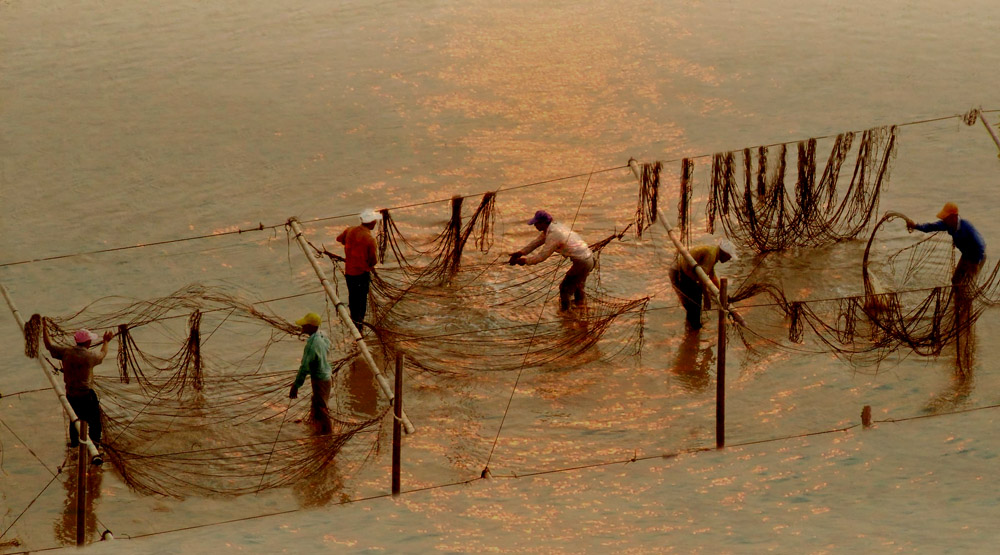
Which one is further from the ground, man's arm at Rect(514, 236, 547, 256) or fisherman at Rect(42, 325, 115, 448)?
man's arm at Rect(514, 236, 547, 256)

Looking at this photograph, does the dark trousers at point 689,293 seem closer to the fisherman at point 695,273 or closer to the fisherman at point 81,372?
the fisherman at point 695,273

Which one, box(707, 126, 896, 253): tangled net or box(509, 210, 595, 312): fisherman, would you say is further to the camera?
box(707, 126, 896, 253): tangled net

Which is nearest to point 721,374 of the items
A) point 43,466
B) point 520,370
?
point 520,370

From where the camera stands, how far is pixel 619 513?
9211 mm

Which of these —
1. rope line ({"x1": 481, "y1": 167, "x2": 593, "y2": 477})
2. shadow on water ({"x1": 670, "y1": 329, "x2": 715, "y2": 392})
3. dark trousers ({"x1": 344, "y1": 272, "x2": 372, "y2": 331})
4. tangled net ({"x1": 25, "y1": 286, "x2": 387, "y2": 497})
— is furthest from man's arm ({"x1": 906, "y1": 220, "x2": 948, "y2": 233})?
tangled net ({"x1": 25, "y1": 286, "x2": 387, "y2": 497})

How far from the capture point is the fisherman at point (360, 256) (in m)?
11.6

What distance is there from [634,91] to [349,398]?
23.6ft

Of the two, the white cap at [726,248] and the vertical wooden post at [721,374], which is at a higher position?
the white cap at [726,248]

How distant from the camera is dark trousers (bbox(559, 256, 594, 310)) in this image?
38.7ft

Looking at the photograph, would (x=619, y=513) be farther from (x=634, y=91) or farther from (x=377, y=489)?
(x=634, y=91)

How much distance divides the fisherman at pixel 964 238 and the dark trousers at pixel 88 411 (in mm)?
6621

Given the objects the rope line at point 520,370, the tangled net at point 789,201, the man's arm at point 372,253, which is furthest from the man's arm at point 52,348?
the tangled net at point 789,201

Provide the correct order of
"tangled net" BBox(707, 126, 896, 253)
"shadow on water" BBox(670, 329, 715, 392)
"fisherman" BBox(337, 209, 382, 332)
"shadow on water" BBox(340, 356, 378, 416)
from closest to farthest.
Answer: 1. "shadow on water" BBox(340, 356, 378, 416)
2. "shadow on water" BBox(670, 329, 715, 392)
3. "fisherman" BBox(337, 209, 382, 332)
4. "tangled net" BBox(707, 126, 896, 253)

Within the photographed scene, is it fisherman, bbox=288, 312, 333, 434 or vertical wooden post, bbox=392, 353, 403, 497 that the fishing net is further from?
vertical wooden post, bbox=392, 353, 403, 497
